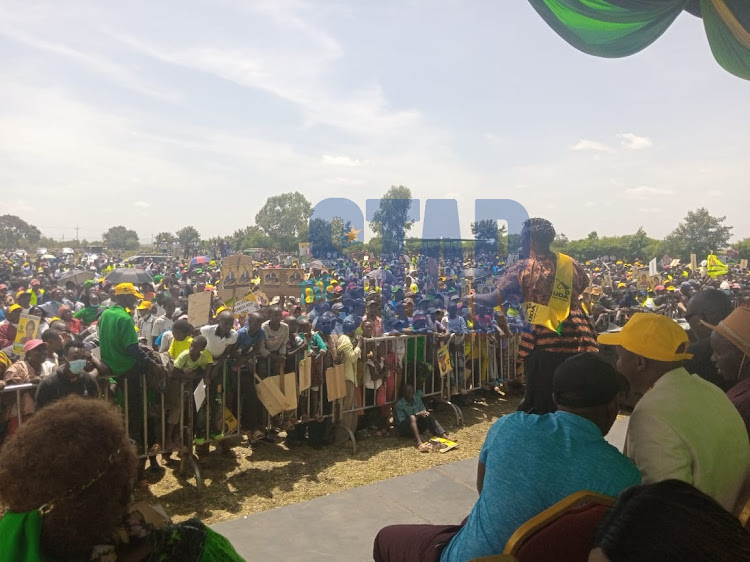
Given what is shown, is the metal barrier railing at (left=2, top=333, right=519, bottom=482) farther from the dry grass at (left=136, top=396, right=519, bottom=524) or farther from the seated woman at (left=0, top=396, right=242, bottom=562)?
the seated woman at (left=0, top=396, right=242, bottom=562)

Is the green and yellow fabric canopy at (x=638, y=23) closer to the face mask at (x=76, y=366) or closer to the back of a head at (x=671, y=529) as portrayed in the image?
the back of a head at (x=671, y=529)

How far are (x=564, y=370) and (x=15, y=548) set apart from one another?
6.47 feet

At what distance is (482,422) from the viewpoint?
7.60 m

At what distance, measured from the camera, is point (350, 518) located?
4.34 meters

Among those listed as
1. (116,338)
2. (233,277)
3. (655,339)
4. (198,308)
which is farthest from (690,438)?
(233,277)

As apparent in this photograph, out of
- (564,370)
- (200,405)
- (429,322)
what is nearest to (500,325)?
(429,322)

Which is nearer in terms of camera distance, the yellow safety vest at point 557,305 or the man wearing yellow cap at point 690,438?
the man wearing yellow cap at point 690,438

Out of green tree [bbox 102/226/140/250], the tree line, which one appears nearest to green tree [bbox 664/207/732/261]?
the tree line

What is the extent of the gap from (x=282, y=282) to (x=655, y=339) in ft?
31.8

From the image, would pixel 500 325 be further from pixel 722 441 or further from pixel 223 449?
pixel 722 441

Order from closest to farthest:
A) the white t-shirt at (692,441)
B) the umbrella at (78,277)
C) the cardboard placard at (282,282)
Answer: the white t-shirt at (692,441), the cardboard placard at (282,282), the umbrella at (78,277)

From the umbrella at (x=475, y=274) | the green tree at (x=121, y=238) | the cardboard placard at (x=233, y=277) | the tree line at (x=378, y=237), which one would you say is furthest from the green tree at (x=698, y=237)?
the green tree at (x=121, y=238)

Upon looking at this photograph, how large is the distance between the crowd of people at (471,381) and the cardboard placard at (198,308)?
0.43 meters

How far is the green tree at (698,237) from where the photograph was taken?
4416 cm
